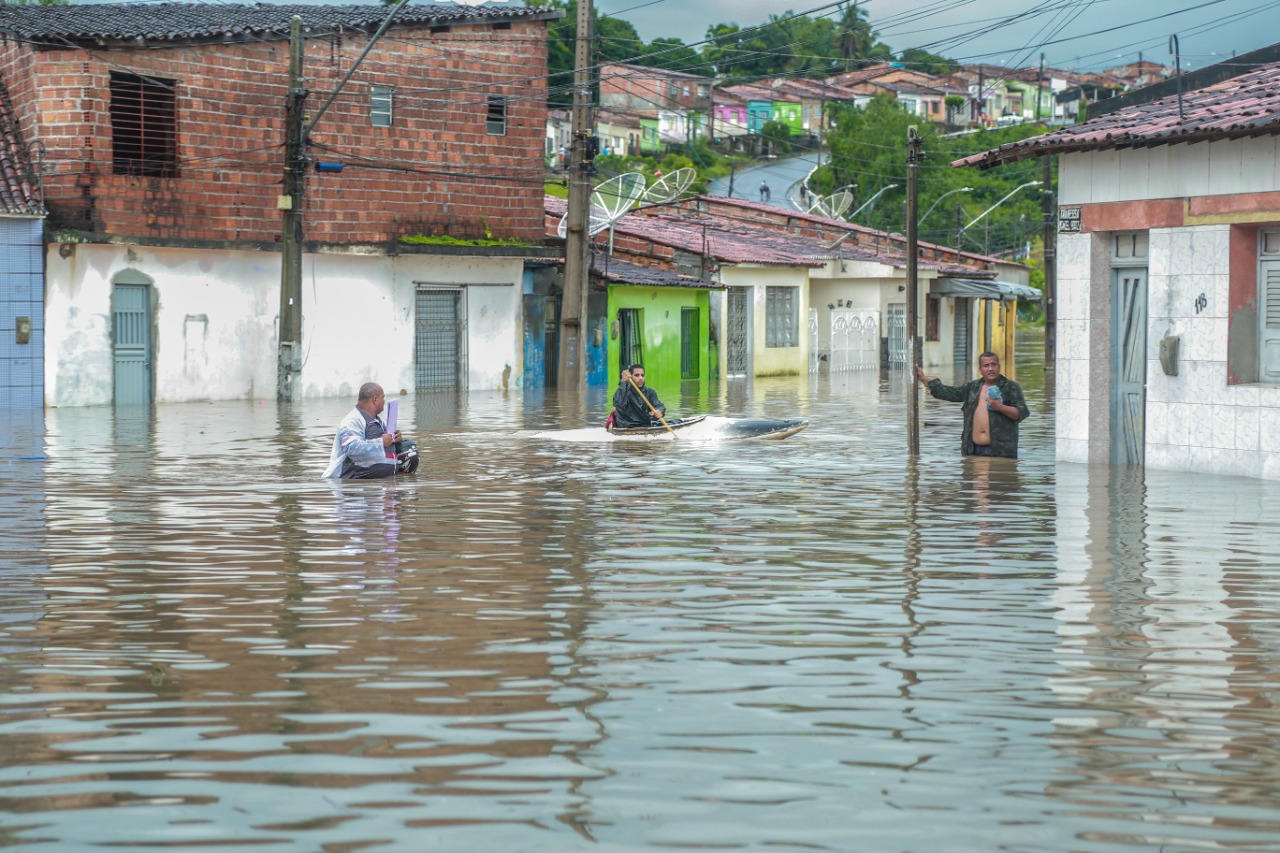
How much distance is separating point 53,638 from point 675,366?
38.7m

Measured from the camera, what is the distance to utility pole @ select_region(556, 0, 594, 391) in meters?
34.7

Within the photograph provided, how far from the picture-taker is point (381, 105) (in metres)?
36.1

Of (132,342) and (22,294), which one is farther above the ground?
(22,294)

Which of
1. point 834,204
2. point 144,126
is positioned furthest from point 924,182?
point 144,126

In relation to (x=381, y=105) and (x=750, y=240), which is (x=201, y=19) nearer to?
(x=381, y=105)

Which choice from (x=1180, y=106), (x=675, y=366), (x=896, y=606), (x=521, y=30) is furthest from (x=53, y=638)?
(x=675, y=366)

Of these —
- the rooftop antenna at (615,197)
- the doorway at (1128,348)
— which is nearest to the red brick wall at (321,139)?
the rooftop antenna at (615,197)

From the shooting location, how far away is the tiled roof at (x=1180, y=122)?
1616 cm

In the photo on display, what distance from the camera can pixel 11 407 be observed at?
30328 mm

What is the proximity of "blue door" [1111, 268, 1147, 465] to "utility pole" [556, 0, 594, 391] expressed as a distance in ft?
58.0

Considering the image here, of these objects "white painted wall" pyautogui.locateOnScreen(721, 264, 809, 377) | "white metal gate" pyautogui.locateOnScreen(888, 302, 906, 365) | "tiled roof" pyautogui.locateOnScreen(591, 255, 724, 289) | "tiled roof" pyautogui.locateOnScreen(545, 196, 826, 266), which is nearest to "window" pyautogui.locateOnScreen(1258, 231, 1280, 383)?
"tiled roof" pyautogui.locateOnScreen(591, 255, 724, 289)

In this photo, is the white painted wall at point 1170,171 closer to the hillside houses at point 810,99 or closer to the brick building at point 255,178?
the brick building at point 255,178

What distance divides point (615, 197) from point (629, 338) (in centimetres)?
495

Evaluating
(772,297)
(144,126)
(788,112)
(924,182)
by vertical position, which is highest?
(788,112)
